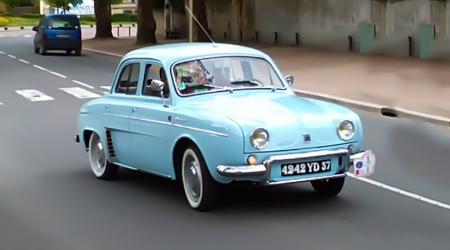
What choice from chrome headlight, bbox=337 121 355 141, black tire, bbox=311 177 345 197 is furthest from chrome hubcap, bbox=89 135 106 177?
chrome headlight, bbox=337 121 355 141

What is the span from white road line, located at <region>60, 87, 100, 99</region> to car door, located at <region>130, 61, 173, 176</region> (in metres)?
10.3

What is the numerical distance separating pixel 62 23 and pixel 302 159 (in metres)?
29.3

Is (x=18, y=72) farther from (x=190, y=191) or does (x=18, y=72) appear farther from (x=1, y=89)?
(x=190, y=191)

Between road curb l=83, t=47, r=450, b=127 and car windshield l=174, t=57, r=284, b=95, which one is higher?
car windshield l=174, t=57, r=284, b=95

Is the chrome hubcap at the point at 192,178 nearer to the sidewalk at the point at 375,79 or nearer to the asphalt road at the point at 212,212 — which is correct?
the asphalt road at the point at 212,212

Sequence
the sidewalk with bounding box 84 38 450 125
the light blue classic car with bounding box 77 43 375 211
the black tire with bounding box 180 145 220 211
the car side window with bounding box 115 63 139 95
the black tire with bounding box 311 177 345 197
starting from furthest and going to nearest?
1. the sidewalk with bounding box 84 38 450 125
2. the car side window with bounding box 115 63 139 95
3. the black tire with bounding box 311 177 345 197
4. the black tire with bounding box 180 145 220 211
5. the light blue classic car with bounding box 77 43 375 211

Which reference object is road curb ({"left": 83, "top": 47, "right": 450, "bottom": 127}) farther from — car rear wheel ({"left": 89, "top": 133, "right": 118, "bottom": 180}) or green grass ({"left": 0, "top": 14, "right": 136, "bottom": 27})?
green grass ({"left": 0, "top": 14, "right": 136, "bottom": 27})

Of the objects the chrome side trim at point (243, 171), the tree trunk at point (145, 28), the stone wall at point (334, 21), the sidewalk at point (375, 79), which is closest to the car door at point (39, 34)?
the tree trunk at point (145, 28)

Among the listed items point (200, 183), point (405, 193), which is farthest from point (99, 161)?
point (405, 193)

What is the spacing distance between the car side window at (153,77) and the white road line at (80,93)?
1019 centimetres

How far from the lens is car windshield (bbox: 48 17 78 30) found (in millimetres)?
34375

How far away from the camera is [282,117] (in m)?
7.28

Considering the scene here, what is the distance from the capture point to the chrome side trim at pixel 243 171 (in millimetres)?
6973

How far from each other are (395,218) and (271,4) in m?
27.9
